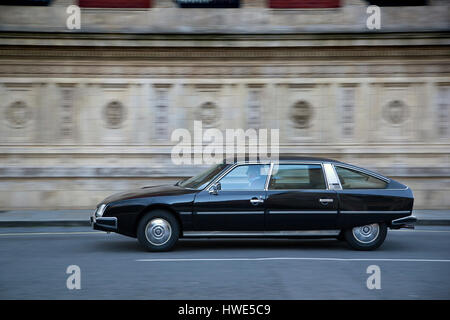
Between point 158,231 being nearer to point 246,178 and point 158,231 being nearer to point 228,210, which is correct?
point 228,210

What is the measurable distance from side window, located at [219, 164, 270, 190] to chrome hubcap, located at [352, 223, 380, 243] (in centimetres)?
171

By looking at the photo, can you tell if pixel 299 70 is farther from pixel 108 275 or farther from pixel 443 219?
pixel 108 275

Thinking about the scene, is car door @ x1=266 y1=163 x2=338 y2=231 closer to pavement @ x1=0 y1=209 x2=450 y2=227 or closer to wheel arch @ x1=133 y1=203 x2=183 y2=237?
wheel arch @ x1=133 y1=203 x2=183 y2=237

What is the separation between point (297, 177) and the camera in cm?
979

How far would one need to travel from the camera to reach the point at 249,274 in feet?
25.6

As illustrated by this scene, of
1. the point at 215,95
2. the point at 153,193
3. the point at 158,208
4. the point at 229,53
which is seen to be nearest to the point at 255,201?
the point at 158,208

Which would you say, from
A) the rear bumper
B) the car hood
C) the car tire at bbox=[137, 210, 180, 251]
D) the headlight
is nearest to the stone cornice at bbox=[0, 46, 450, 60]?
the car hood

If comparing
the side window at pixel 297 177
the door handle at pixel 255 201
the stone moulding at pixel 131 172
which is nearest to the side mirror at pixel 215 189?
the door handle at pixel 255 201

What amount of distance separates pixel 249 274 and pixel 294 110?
9.18m

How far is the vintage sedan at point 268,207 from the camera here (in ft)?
30.9

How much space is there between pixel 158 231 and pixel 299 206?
2.26m

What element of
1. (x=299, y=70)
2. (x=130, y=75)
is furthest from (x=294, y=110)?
(x=130, y=75)

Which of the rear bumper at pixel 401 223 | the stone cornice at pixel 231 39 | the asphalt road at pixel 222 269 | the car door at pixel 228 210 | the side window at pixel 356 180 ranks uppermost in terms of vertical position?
the stone cornice at pixel 231 39

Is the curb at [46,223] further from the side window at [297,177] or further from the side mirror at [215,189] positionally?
the side window at [297,177]
